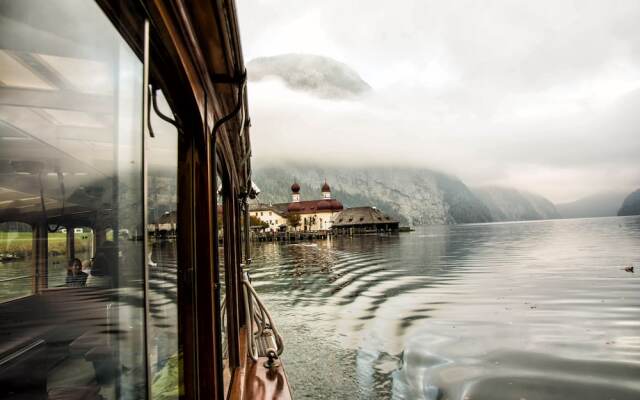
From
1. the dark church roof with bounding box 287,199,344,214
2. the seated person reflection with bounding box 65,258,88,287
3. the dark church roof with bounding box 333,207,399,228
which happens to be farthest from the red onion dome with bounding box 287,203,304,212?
the seated person reflection with bounding box 65,258,88,287

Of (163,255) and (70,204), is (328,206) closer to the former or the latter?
(163,255)

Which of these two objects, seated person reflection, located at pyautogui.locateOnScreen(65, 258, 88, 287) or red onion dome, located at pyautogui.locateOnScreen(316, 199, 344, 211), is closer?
seated person reflection, located at pyautogui.locateOnScreen(65, 258, 88, 287)

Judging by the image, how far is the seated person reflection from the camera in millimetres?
1158

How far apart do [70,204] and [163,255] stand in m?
0.49

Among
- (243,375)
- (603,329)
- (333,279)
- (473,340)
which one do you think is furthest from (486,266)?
(243,375)

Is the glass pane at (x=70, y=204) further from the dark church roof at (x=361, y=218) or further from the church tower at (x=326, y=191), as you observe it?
the church tower at (x=326, y=191)

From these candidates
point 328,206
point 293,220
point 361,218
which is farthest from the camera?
point 328,206

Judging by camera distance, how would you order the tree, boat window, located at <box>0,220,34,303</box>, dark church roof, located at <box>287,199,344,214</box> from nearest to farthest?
1. boat window, located at <box>0,220,34,303</box>
2. the tree
3. dark church roof, located at <box>287,199,344,214</box>

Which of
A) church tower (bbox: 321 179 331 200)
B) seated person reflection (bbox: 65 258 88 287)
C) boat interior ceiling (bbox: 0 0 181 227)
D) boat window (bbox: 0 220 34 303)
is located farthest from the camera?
church tower (bbox: 321 179 331 200)

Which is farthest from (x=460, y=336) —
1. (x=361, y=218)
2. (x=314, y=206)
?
(x=314, y=206)

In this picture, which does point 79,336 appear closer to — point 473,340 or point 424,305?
point 473,340

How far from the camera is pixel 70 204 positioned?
0.98 metres

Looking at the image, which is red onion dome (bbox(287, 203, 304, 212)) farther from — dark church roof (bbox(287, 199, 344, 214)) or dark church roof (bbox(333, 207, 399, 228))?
dark church roof (bbox(333, 207, 399, 228))

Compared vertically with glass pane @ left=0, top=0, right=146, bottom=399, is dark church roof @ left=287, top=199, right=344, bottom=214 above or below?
above
